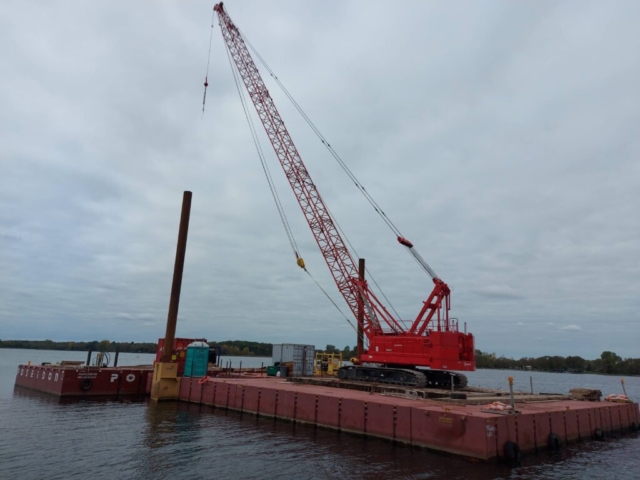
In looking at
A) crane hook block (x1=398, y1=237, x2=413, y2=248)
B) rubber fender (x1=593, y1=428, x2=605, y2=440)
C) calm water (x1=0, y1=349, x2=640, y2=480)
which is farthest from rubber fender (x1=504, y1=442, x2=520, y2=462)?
crane hook block (x1=398, y1=237, x2=413, y2=248)

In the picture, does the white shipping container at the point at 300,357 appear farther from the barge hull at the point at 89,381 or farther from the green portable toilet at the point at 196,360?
the barge hull at the point at 89,381

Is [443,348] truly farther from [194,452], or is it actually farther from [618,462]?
[194,452]

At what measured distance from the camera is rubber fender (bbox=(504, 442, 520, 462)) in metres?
14.8

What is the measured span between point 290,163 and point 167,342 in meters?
16.9

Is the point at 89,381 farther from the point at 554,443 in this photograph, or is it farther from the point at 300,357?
the point at 554,443

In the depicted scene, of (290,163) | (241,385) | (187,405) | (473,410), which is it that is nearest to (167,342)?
(187,405)

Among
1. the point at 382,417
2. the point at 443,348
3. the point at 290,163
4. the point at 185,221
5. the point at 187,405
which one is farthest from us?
the point at 290,163

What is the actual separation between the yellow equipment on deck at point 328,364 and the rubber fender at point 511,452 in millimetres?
23881

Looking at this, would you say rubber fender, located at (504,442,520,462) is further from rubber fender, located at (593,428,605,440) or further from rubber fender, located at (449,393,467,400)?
rubber fender, located at (593,428,605,440)

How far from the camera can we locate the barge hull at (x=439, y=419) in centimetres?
1500

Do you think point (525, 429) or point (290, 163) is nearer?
point (525, 429)

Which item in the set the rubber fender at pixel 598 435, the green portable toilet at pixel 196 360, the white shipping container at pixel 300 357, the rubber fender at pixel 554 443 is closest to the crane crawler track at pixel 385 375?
the white shipping container at pixel 300 357

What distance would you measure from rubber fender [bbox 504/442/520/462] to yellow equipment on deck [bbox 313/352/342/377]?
78.3 feet

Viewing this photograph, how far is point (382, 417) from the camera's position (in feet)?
58.6
